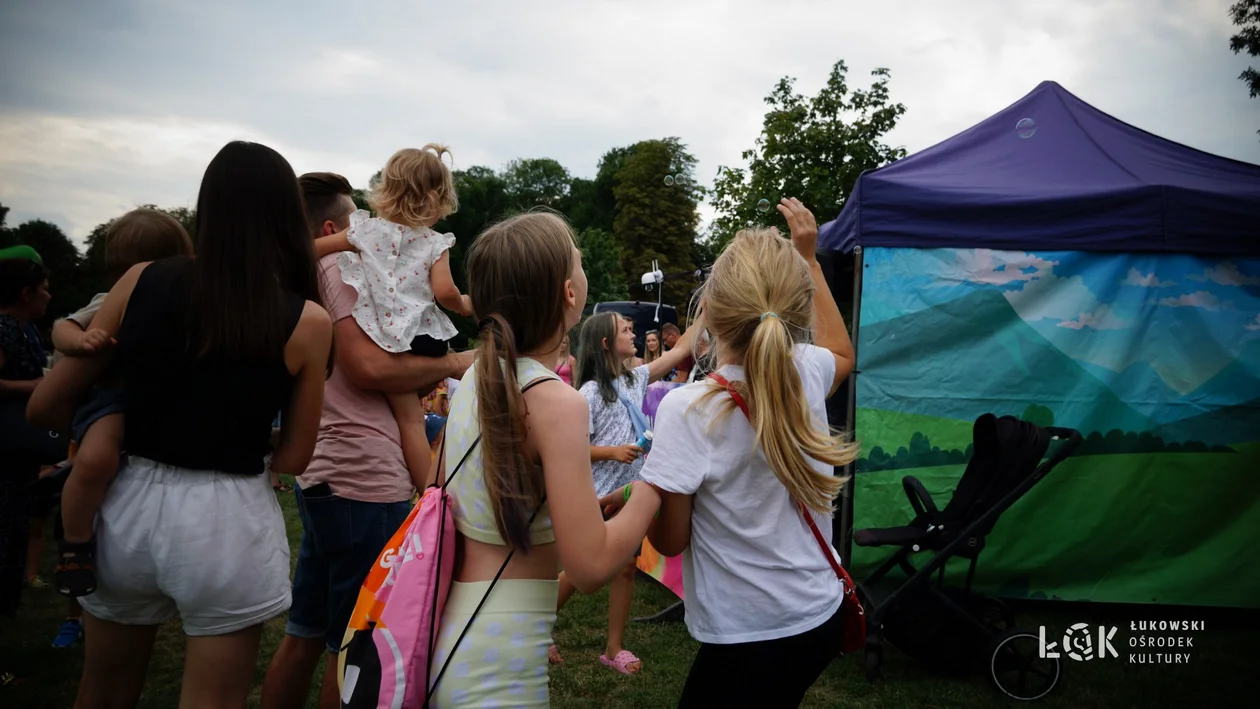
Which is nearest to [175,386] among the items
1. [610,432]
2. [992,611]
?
[610,432]

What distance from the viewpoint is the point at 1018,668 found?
378 centimetres

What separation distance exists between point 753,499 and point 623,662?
2709 millimetres

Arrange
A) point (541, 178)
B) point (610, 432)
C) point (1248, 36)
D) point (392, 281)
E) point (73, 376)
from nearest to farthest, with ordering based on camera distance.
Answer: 1. point (73, 376)
2. point (392, 281)
3. point (610, 432)
4. point (1248, 36)
5. point (541, 178)

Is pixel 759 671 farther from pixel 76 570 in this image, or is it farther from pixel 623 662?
pixel 623 662

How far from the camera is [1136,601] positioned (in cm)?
484

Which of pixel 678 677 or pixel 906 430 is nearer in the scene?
pixel 678 677

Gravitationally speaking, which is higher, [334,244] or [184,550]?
[334,244]

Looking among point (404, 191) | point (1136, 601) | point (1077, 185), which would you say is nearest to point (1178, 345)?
point (1077, 185)

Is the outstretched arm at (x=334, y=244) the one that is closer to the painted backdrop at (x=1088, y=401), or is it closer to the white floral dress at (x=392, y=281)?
the white floral dress at (x=392, y=281)

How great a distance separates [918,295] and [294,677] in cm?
423

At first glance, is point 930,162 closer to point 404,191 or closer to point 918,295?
point 918,295

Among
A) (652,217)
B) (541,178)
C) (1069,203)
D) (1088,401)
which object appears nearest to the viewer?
(1069,203)

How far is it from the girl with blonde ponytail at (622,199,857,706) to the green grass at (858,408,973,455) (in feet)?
11.0

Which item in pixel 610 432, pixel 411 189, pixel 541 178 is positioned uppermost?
pixel 541 178
